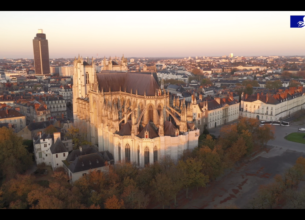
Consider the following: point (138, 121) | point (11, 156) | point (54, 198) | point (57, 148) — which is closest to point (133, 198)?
point (54, 198)

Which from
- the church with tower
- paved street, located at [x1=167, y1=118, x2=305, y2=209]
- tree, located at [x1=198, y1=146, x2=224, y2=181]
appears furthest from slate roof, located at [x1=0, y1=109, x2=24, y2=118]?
paved street, located at [x1=167, y1=118, x2=305, y2=209]

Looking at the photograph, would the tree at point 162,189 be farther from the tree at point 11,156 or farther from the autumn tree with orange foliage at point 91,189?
the tree at point 11,156

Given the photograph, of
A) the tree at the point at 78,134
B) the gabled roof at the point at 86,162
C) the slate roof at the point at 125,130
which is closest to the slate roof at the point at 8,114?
the tree at the point at 78,134

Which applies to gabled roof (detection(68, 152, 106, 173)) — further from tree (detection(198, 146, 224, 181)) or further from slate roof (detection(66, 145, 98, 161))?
tree (detection(198, 146, 224, 181))

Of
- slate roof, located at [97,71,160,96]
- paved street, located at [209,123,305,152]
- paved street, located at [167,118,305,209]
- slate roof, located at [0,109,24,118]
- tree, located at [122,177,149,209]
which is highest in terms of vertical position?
slate roof, located at [97,71,160,96]

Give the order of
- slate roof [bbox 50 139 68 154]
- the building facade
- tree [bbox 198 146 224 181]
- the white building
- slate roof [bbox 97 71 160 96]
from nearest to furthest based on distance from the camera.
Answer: tree [bbox 198 146 224 181]
slate roof [bbox 50 139 68 154]
the white building
slate roof [bbox 97 71 160 96]
the building facade

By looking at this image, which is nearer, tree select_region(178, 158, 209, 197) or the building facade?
tree select_region(178, 158, 209, 197)

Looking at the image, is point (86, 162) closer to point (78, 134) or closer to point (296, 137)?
point (78, 134)
